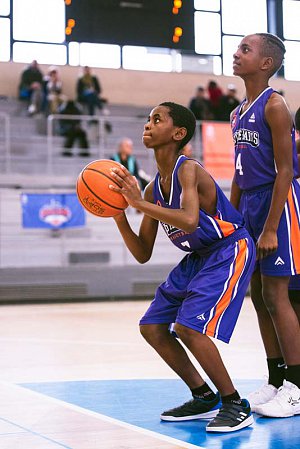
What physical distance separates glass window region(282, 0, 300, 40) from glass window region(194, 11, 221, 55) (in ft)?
6.04

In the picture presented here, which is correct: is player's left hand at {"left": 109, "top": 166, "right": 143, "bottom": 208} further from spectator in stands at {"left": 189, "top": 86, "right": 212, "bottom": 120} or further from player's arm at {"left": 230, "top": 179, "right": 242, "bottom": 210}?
spectator in stands at {"left": 189, "top": 86, "right": 212, "bottom": 120}

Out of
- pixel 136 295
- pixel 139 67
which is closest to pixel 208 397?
pixel 136 295

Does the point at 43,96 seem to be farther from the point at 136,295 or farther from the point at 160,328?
the point at 160,328

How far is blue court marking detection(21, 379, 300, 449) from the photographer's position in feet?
12.7

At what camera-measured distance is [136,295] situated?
14.4 metres

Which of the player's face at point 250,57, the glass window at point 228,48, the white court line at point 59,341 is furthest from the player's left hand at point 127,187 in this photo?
the glass window at point 228,48

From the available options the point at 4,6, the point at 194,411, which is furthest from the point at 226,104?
the point at 194,411

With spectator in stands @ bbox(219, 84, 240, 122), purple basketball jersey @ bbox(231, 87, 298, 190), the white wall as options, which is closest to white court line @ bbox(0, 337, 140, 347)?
purple basketball jersey @ bbox(231, 87, 298, 190)

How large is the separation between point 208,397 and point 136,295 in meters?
9.90

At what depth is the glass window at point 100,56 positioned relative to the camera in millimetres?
18906

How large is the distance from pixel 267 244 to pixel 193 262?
1.27 ft

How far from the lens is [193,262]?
4.49 metres

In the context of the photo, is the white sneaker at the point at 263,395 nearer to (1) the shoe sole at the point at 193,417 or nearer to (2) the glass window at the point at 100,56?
(1) the shoe sole at the point at 193,417

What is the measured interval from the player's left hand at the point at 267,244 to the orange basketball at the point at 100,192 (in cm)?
72
